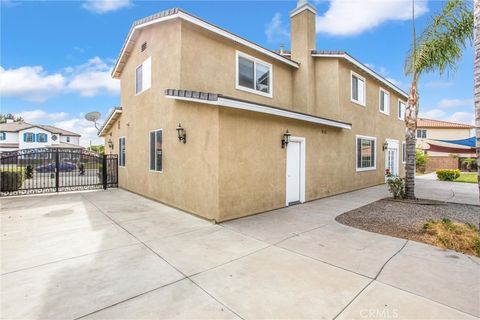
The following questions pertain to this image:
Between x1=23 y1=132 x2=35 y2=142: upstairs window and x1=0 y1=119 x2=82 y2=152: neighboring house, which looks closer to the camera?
x1=0 y1=119 x2=82 y2=152: neighboring house

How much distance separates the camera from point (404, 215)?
7461 mm

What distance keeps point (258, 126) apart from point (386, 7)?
8325 millimetres

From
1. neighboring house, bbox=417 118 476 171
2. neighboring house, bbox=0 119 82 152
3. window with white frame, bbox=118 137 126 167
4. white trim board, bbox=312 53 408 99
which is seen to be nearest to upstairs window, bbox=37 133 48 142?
neighboring house, bbox=0 119 82 152

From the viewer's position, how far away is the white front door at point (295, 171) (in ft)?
28.5

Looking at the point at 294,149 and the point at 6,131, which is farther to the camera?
the point at 6,131

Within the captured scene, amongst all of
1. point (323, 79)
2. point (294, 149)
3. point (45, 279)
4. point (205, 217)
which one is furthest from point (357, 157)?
point (45, 279)

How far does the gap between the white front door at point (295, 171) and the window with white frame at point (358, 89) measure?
5.64m

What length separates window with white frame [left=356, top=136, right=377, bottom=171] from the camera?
13.0 meters

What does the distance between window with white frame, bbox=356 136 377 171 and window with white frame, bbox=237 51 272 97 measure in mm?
6075

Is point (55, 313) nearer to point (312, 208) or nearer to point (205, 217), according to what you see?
point (205, 217)

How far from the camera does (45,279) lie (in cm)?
360

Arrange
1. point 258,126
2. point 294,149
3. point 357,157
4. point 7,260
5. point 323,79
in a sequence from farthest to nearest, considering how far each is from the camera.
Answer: point 357,157 < point 323,79 < point 294,149 < point 258,126 < point 7,260

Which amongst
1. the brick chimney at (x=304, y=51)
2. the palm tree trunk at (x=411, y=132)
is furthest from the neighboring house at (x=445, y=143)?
the brick chimney at (x=304, y=51)

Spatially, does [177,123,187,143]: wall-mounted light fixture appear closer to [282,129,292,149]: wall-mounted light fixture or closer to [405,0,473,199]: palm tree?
[282,129,292,149]: wall-mounted light fixture
